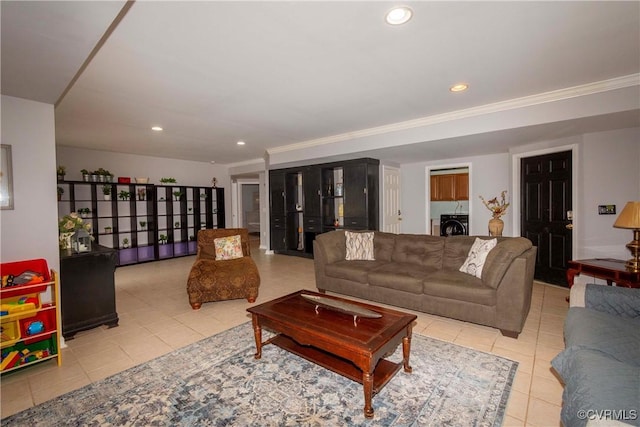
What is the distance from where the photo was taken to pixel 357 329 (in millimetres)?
2053

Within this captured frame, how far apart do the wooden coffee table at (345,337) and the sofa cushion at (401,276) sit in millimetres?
1003

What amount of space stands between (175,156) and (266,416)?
700 centimetres

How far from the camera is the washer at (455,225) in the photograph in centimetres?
647

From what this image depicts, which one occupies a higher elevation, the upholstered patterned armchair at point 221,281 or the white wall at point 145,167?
the white wall at point 145,167

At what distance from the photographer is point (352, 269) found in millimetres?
3801

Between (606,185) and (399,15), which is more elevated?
(399,15)

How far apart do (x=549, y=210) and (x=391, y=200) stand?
111 inches

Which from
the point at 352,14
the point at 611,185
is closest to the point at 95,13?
the point at 352,14

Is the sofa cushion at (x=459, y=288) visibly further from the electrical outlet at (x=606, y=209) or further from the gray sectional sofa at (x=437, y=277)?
the electrical outlet at (x=606, y=209)

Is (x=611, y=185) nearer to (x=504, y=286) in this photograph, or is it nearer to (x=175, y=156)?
(x=504, y=286)

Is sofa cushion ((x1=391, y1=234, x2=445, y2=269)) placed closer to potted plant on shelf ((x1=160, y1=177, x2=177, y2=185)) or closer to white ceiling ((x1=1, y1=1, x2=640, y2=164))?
white ceiling ((x1=1, y1=1, x2=640, y2=164))

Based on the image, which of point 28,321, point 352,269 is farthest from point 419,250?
point 28,321

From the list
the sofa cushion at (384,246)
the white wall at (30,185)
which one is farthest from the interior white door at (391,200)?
the white wall at (30,185)

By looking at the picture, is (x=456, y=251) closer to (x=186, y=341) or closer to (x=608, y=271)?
(x=608, y=271)
